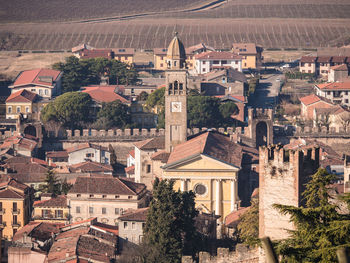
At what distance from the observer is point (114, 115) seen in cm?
8644

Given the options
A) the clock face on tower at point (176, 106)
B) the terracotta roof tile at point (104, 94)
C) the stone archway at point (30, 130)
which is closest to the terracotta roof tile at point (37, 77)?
the terracotta roof tile at point (104, 94)

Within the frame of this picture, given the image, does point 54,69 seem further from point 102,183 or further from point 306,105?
point 102,183

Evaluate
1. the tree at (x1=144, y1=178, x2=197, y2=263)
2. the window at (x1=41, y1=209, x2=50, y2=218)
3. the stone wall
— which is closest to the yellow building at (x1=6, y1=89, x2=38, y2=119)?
the window at (x1=41, y1=209, x2=50, y2=218)

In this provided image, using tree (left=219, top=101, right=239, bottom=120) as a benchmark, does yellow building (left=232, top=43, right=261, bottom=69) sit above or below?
above

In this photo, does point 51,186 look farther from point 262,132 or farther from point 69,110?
point 69,110

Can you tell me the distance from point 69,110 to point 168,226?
44234mm

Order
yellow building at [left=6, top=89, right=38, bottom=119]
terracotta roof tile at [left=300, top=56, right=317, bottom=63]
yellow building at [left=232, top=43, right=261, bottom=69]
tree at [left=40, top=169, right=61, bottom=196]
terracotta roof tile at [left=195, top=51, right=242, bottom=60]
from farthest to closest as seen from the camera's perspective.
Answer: yellow building at [left=232, top=43, right=261, bottom=69], terracotta roof tile at [left=300, top=56, right=317, bottom=63], terracotta roof tile at [left=195, top=51, right=242, bottom=60], yellow building at [left=6, top=89, right=38, bottom=119], tree at [left=40, top=169, right=61, bottom=196]

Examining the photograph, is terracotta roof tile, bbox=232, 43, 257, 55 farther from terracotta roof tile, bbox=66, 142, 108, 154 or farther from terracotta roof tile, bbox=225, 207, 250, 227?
terracotta roof tile, bbox=225, 207, 250, 227

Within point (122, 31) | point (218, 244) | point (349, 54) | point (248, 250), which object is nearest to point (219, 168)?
point (218, 244)

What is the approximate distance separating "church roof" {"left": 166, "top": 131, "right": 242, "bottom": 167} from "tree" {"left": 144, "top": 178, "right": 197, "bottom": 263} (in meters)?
10.6

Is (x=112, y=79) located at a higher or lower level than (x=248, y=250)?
higher

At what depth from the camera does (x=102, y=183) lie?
54031 mm

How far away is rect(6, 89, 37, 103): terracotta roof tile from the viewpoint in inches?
3745

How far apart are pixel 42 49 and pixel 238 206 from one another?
290 ft
